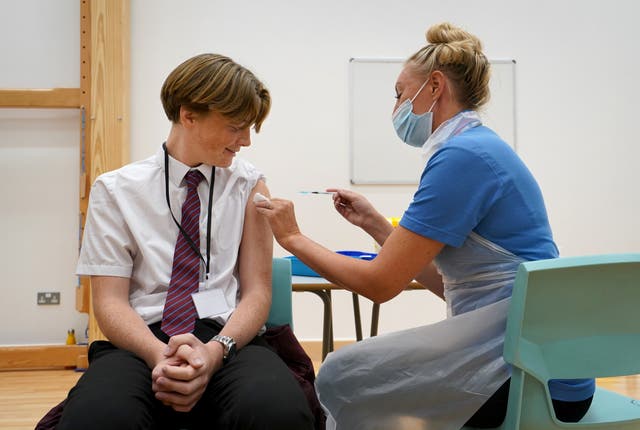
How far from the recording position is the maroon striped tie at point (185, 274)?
1.45 meters

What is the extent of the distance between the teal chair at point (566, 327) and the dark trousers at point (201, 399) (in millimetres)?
415

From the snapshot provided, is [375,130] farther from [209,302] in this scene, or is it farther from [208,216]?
[209,302]

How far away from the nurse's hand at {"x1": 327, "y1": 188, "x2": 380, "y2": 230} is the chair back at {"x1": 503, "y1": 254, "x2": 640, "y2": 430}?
75cm

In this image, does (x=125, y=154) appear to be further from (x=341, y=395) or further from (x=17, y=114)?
(x=341, y=395)

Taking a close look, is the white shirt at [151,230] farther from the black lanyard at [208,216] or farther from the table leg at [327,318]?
the table leg at [327,318]

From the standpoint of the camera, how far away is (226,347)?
1.38 m

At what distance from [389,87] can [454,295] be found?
303cm

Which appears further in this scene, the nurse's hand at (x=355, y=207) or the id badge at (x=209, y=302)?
the nurse's hand at (x=355, y=207)

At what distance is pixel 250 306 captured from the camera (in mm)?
1512

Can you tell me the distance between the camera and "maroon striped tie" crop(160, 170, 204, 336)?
1.45 m

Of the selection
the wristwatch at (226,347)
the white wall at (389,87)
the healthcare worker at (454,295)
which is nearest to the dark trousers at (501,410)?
the healthcare worker at (454,295)

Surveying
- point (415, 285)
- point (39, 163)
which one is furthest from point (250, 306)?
point (39, 163)

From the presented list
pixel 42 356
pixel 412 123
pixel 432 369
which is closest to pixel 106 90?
pixel 42 356

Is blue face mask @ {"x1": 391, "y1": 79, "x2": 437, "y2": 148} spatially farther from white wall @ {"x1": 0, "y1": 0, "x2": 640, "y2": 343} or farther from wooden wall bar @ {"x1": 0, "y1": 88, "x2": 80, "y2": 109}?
wooden wall bar @ {"x1": 0, "y1": 88, "x2": 80, "y2": 109}
